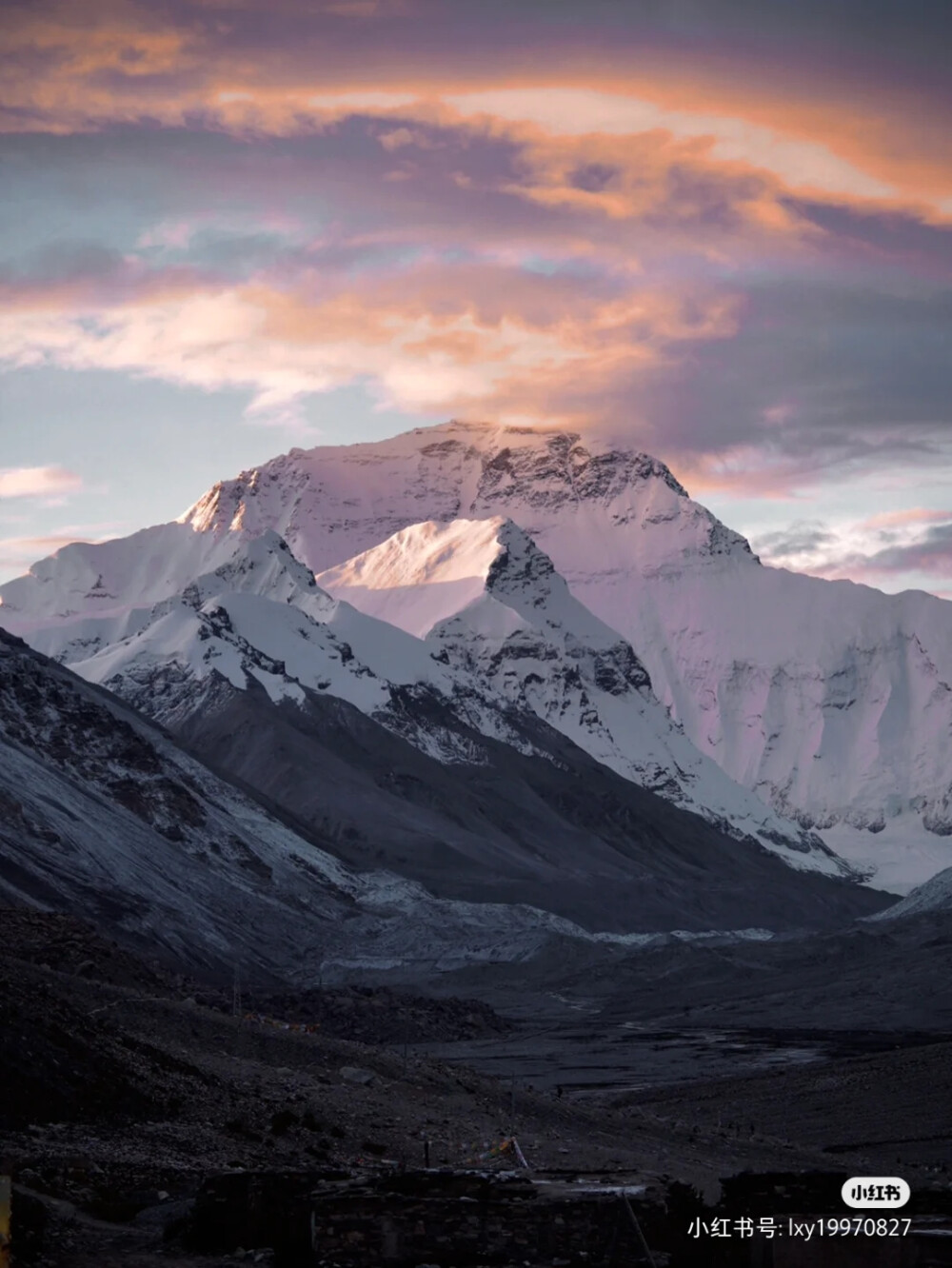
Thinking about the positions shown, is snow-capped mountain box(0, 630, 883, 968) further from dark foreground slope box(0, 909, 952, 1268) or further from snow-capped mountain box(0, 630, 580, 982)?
dark foreground slope box(0, 909, 952, 1268)

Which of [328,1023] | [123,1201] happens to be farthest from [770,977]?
[123,1201]

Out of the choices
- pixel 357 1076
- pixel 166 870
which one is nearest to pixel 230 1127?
pixel 357 1076

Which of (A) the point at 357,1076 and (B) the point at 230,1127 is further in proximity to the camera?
(A) the point at 357,1076

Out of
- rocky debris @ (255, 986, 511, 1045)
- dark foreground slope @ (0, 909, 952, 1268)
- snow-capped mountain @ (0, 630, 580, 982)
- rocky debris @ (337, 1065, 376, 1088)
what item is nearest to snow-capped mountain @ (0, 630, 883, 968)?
snow-capped mountain @ (0, 630, 580, 982)

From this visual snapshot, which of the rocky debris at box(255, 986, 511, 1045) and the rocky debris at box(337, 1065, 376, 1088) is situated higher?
the rocky debris at box(337, 1065, 376, 1088)

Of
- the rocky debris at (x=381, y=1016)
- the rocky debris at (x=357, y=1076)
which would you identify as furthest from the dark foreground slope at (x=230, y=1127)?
the rocky debris at (x=381, y=1016)

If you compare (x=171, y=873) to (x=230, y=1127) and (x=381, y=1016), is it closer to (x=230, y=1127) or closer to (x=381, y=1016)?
(x=381, y=1016)

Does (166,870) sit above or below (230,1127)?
above

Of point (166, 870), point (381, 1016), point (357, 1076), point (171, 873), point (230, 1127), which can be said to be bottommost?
point (381, 1016)

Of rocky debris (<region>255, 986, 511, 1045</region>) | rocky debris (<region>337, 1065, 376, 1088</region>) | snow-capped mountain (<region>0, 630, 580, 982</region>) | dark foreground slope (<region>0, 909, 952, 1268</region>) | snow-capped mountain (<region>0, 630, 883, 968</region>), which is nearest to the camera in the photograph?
dark foreground slope (<region>0, 909, 952, 1268</region>)

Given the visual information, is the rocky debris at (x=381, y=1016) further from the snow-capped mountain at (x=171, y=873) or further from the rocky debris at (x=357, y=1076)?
the rocky debris at (x=357, y=1076)

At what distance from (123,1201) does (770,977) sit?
12499cm

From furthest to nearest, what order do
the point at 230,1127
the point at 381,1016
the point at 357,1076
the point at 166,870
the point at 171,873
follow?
1. the point at 171,873
2. the point at 166,870
3. the point at 381,1016
4. the point at 357,1076
5. the point at 230,1127

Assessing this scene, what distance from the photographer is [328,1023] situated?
10194 centimetres
